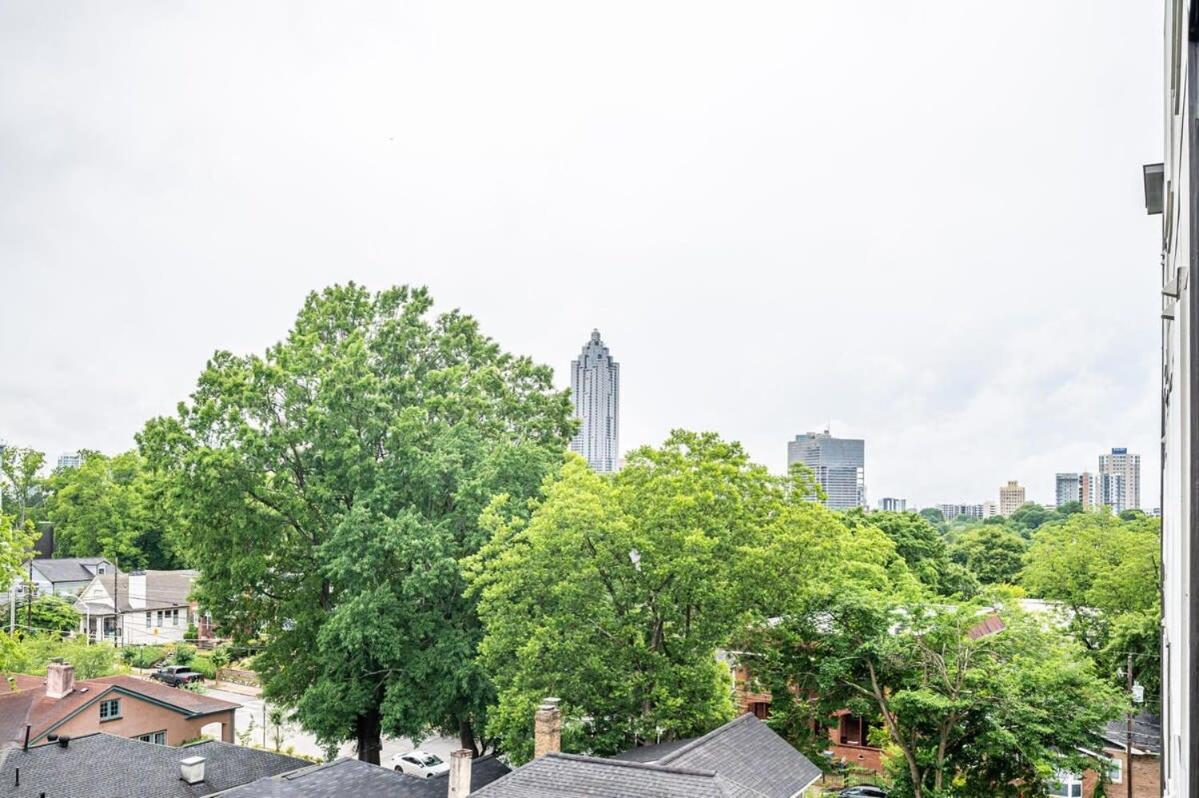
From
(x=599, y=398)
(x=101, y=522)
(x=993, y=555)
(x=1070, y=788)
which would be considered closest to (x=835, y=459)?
(x=599, y=398)

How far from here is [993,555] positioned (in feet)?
189

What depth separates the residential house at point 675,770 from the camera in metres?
13.9

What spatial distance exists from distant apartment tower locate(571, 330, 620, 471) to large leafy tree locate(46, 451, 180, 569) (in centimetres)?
10315

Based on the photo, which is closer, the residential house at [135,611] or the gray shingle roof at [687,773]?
A: the gray shingle roof at [687,773]

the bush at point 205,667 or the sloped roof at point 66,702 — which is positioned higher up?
the sloped roof at point 66,702

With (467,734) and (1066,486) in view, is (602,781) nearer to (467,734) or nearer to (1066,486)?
(467,734)

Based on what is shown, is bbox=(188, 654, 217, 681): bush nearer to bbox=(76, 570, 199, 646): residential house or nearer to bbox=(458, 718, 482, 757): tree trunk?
bbox=(76, 570, 199, 646): residential house

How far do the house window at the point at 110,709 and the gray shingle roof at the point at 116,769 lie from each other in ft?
16.3

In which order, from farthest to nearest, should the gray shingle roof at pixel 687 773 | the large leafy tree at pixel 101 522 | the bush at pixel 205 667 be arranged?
the large leafy tree at pixel 101 522 → the bush at pixel 205 667 → the gray shingle roof at pixel 687 773

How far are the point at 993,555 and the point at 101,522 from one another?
60922mm

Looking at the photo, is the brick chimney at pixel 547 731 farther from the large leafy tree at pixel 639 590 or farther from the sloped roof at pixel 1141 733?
the sloped roof at pixel 1141 733

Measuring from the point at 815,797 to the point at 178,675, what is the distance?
29.5 meters

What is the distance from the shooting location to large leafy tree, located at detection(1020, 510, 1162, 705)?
26031 millimetres

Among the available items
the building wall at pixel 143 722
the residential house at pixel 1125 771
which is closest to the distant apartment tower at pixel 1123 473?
the residential house at pixel 1125 771
